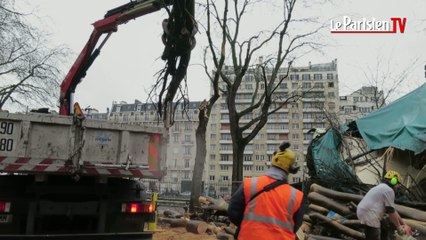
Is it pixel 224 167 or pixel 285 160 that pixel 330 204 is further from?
pixel 224 167

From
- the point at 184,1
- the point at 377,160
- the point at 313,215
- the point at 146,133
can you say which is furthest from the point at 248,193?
the point at 377,160

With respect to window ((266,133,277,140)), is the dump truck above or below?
below

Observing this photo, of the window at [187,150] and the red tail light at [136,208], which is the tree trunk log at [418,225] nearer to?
the red tail light at [136,208]

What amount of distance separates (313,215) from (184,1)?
5206mm

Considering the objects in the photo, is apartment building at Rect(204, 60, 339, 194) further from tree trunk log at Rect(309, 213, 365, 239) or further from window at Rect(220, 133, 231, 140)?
tree trunk log at Rect(309, 213, 365, 239)

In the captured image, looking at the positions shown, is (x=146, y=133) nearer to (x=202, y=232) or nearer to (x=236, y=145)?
(x=202, y=232)

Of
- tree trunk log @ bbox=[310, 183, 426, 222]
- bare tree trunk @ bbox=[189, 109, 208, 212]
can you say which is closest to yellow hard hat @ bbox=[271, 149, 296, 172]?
tree trunk log @ bbox=[310, 183, 426, 222]

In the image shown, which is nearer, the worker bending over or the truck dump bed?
the truck dump bed

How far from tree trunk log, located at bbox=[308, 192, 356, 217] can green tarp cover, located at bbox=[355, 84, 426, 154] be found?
8.20 feet

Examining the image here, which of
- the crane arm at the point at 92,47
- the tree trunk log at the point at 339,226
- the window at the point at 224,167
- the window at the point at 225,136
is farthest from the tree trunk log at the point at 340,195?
the window at the point at 225,136

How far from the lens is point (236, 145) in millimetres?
17594

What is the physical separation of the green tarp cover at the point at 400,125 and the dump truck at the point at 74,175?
6428 mm

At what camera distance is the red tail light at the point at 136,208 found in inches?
249

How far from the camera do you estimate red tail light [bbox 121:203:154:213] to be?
6.33 meters
